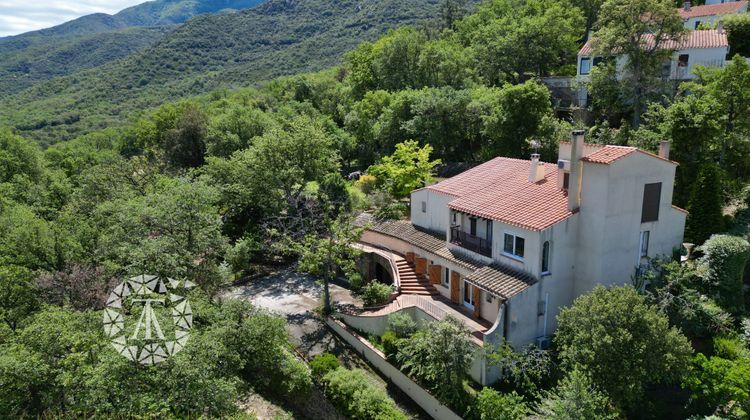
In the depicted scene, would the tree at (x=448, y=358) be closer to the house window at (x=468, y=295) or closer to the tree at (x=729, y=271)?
the house window at (x=468, y=295)

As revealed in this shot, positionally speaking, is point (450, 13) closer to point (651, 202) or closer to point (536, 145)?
point (536, 145)

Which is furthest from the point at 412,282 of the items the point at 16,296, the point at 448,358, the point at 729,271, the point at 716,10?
the point at 716,10

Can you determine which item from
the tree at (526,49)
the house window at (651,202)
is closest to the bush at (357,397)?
the house window at (651,202)

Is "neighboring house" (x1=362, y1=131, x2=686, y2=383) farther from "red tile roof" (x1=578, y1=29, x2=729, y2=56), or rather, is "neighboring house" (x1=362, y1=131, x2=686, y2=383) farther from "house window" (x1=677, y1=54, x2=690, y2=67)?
"house window" (x1=677, y1=54, x2=690, y2=67)

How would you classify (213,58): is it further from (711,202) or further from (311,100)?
(711,202)

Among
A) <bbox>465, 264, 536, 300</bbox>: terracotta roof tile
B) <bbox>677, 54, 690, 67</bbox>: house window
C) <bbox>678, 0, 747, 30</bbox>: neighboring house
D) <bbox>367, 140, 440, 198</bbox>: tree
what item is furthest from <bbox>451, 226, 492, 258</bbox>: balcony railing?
<bbox>678, 0, 747, 30</bbox>: neighboring house

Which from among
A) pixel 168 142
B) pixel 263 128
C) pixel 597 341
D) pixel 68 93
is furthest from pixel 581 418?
pixel 68 93
